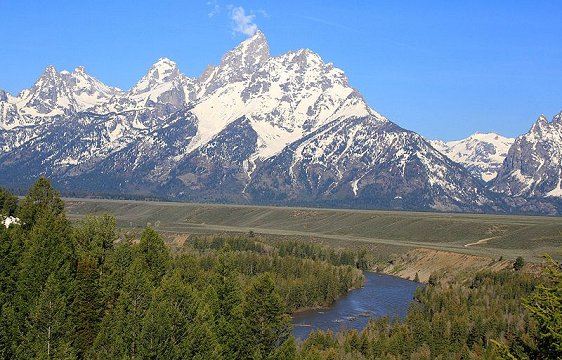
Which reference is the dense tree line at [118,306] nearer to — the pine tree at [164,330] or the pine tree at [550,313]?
the pine tree at [164,330]

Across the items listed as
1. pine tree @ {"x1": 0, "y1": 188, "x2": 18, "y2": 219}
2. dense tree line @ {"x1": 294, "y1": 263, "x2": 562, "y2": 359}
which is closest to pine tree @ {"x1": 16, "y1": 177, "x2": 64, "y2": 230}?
pine tree @ {"x1": 0, "y1": 188, "x2": 18, "y2": 219}

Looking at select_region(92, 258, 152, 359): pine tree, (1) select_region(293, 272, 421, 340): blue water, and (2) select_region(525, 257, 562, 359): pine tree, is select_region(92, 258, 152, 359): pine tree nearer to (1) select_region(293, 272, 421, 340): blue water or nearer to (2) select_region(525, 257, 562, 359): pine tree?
(2) select_region(525, 257, 562, 359): pine tree

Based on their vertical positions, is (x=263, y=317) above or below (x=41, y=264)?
below

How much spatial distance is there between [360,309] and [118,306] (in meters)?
98.4

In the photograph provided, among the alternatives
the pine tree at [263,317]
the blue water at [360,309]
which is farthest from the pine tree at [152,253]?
the blue water at [360,309]

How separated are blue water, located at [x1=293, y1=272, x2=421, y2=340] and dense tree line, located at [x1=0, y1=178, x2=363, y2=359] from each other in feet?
153

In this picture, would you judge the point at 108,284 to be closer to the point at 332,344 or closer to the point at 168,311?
the point at 168,311

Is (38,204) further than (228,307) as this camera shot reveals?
Yes

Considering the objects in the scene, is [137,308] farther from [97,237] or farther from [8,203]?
[8,203]

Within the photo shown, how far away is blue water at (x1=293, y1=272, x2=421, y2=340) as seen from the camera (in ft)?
415

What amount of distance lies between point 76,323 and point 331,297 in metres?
105

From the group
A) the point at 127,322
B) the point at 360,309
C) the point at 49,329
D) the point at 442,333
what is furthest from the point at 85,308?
the point at 360,309

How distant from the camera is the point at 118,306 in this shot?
56031mm

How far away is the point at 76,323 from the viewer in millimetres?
59750
